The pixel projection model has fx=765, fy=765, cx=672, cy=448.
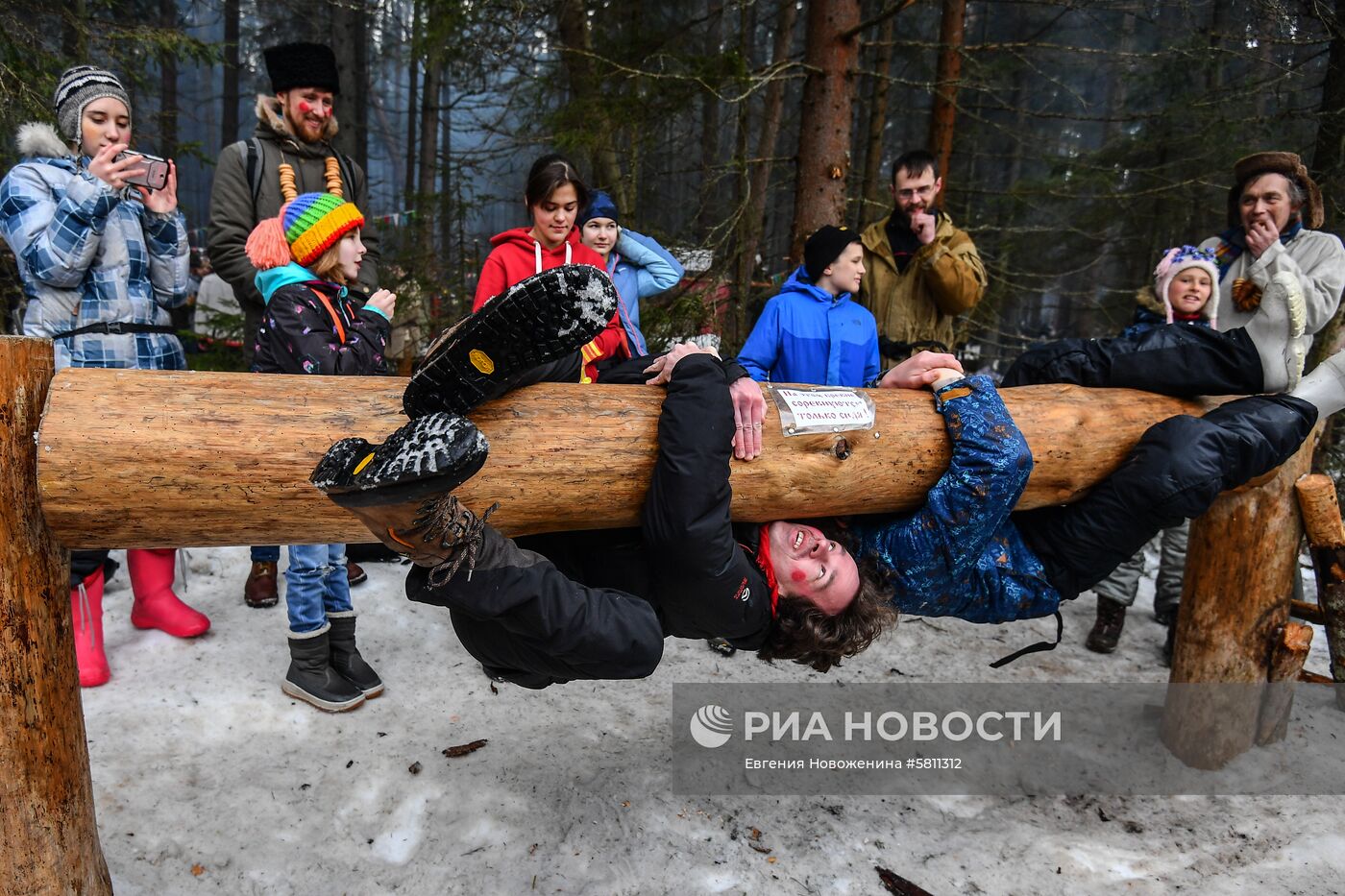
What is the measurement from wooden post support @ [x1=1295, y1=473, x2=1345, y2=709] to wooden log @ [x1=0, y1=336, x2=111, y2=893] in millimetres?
4412

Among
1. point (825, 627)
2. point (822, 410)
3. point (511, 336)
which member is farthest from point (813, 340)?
point (511, 336)

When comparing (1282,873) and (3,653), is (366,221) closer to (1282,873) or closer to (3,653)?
(3,653)

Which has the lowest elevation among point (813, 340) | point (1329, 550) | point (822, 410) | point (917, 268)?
point (1329, 550)

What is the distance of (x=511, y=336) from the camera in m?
1.76

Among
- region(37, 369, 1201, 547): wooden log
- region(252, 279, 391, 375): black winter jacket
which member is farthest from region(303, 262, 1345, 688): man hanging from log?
region(252, 279, 391, 375): black winter jacket

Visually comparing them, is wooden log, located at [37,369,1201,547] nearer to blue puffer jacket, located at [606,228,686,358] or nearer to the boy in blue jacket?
the boy in blue jacket

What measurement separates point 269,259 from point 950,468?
8.41ft

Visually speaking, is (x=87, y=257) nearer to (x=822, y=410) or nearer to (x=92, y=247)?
(x=92, y=247)

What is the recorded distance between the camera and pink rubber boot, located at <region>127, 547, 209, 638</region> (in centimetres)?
382

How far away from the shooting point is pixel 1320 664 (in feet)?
14.8

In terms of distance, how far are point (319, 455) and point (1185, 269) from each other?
3878mm

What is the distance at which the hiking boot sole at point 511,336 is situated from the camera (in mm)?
1726

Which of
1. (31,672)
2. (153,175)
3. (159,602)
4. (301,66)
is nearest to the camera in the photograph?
(31,672)

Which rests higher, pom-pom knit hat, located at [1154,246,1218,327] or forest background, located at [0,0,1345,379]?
forest background, located at [0,0,1345,379]
